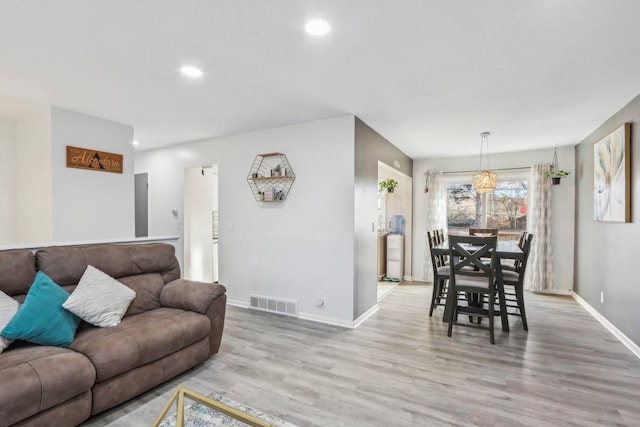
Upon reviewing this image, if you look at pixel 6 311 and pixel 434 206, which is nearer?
pixel 6 311

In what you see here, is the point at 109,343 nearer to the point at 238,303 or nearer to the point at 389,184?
the point at 238,303

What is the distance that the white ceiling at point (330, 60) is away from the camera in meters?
1.85

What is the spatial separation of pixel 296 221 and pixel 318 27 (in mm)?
2465

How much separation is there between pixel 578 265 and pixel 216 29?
5.97 metres

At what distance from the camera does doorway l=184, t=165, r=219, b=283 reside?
5246 mm

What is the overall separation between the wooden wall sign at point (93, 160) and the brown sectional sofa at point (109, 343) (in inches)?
62.6

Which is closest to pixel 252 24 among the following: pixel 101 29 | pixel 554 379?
pixel 101 29

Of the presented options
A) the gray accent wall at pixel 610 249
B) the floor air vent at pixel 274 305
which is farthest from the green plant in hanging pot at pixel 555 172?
the floor air vent at pixel 274 305

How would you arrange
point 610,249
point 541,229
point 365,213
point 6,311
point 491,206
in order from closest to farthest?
point 6,311
point 610,249
point 365,213
point 541,229
point 491,206

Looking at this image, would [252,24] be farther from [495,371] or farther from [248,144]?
[495,371]

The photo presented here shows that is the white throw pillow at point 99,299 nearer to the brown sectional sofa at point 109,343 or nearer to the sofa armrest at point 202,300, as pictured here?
the brown sectional sofa at point 109,343

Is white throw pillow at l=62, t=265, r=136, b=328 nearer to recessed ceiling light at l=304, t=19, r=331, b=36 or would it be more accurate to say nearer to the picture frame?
recessed ceiling light at l=304, t=19, r=331, b=36

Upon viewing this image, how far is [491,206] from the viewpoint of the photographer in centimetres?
601

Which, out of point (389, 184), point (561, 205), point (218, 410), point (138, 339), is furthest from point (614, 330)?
point (138, 339)
